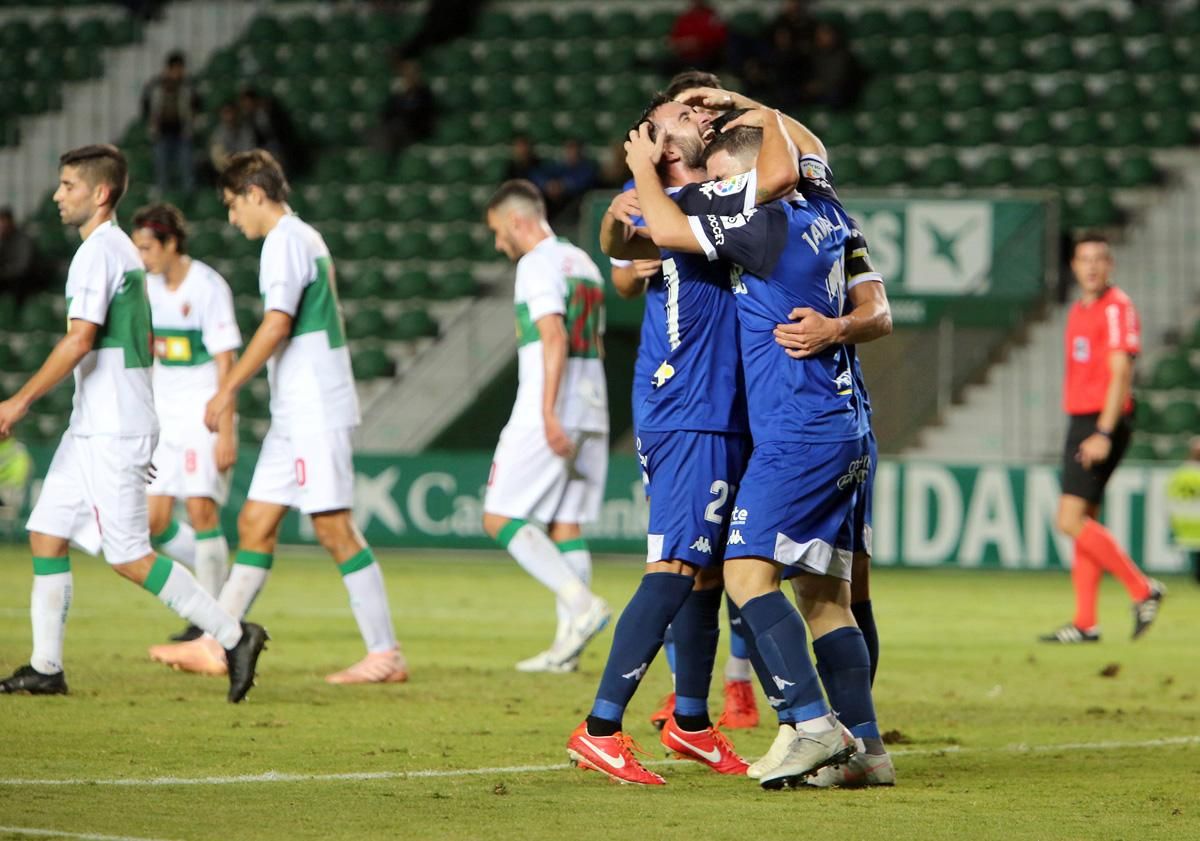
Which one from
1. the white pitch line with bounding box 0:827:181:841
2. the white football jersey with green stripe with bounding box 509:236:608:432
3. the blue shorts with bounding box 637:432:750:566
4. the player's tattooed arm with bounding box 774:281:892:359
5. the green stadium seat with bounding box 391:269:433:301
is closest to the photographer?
the white pitch line with bounding box 0:827:181:841

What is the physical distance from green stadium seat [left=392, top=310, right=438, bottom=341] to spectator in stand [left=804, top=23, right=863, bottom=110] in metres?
5.12

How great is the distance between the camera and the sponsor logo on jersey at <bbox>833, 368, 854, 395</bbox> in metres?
6.07

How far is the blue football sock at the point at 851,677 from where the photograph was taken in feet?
20.2

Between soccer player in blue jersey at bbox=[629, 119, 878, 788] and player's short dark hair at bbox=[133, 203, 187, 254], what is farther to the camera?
player's short dark hair at bbox=[133, 203, 187, 254]

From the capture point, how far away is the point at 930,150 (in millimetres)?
21188

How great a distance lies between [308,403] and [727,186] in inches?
134

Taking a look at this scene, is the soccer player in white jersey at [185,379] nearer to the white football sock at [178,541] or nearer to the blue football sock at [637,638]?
the white football sock at [178,541]

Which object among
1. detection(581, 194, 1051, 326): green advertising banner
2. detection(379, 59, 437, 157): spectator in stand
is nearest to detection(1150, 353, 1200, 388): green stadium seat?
detection(581, 194, 1051, 326): green advertising banner

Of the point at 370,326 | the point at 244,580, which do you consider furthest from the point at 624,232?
the point at 370,326

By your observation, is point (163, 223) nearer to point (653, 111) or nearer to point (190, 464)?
point (190, 464)

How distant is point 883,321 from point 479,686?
3.48 metres

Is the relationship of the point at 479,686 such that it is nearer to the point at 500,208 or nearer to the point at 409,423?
the point at 500,208

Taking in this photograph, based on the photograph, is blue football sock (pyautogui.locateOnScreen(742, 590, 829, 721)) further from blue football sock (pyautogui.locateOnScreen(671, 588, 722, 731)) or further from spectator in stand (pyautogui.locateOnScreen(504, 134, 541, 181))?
spectator in stand (pyautogui.locateOnScreen(504, 134, 541, 181))

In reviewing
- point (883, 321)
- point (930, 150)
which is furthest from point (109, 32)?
point (883, 321)
